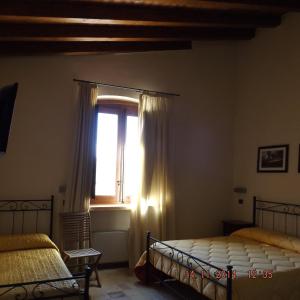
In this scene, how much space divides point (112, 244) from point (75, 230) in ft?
2.09

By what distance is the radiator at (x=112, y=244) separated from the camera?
14.5 ft

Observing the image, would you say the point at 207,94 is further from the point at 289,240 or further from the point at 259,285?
the point at 259,285

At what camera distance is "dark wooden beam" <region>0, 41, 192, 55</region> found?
3.79 meters

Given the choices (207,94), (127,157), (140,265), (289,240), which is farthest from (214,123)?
(140,265)

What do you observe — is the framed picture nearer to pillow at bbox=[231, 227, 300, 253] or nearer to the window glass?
pillow at bbox=[231, 227, 300, 253]

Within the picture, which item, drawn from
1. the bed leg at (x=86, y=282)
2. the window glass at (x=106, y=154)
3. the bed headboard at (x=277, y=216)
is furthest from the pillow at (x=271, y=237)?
the bed leg at (x=86, y=282)

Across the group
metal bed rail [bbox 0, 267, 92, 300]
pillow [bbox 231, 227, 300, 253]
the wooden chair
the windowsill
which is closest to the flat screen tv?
metal bed rail [bbox 0, 267, 92, 300]

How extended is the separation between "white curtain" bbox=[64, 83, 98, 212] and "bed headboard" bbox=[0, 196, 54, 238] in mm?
264

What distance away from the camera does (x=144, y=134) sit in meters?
4.63

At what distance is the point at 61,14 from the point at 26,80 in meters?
1.32

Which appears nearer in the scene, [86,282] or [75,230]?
[86,282]

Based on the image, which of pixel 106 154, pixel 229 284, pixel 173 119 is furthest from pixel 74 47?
pixel 229 284

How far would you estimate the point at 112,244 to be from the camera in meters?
4.50

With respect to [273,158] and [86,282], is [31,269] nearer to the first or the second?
[86,282]
